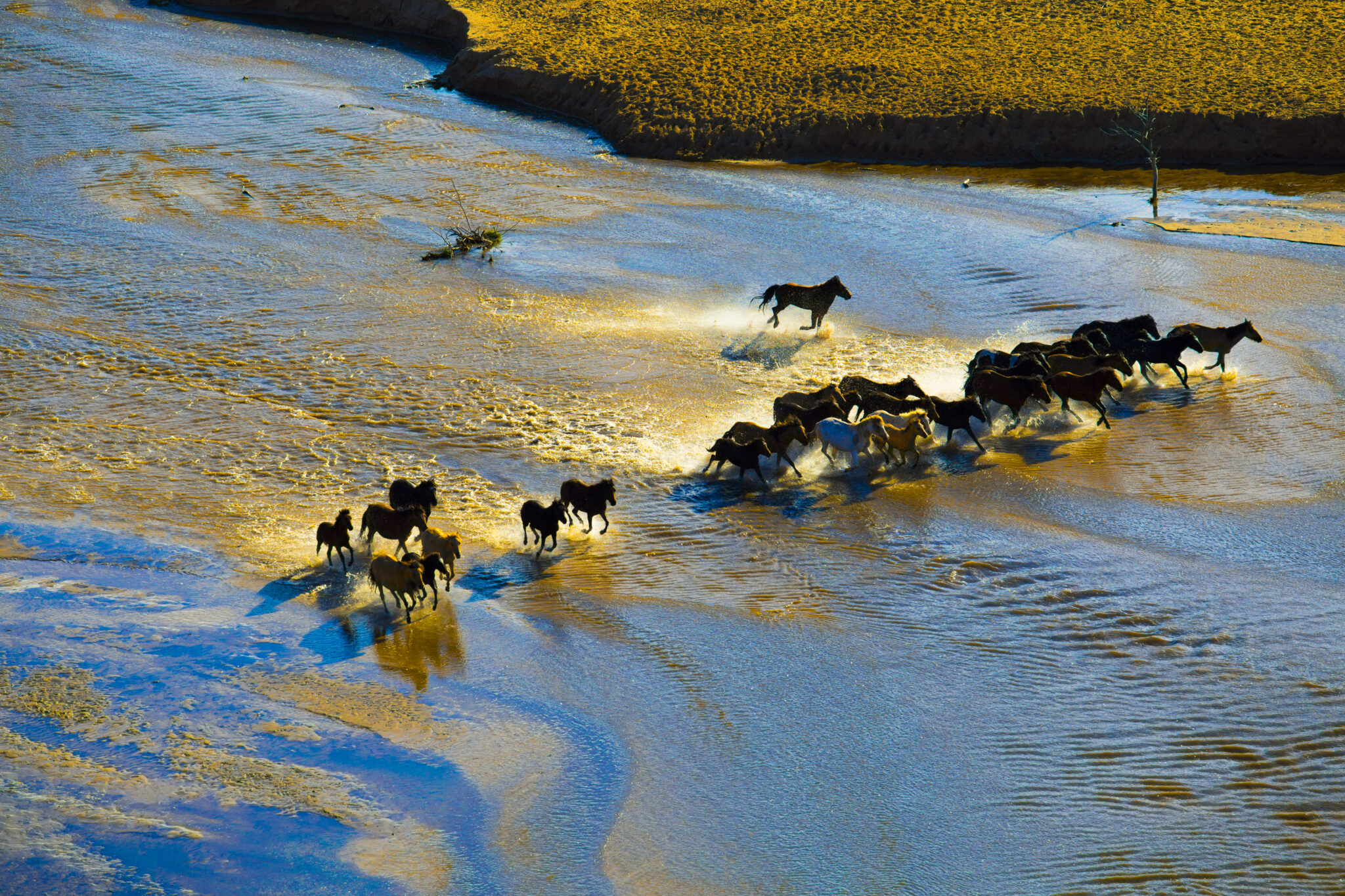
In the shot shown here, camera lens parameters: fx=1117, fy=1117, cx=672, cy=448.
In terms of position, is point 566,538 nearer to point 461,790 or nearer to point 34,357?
point 461,790

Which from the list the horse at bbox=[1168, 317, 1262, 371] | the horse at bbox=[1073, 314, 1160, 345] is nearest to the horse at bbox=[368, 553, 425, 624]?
the horse at bbox=[1073, 314, 1160, 345]

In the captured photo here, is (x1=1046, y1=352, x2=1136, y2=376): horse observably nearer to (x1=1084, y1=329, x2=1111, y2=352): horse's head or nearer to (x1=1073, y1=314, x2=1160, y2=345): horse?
(x1=1084, y1=329, x2=1111, y2=352): horse's head

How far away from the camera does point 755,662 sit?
8.49m

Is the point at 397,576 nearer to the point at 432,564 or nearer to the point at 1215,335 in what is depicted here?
the point at 432,564

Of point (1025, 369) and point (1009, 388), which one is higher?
point (1025, 369)

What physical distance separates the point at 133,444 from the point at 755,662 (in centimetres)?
785

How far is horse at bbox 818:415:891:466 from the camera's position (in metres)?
11.2

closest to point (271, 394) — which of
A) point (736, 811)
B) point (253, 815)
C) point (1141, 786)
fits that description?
point (253, 815)

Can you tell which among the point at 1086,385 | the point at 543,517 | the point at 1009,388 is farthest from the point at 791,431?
the point at 1086,385

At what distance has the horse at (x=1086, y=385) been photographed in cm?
1209

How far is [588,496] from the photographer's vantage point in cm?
1016

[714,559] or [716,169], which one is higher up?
[716,169]

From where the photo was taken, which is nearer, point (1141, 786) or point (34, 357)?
point (1141, 786)

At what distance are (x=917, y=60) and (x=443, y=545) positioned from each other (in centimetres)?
2267
